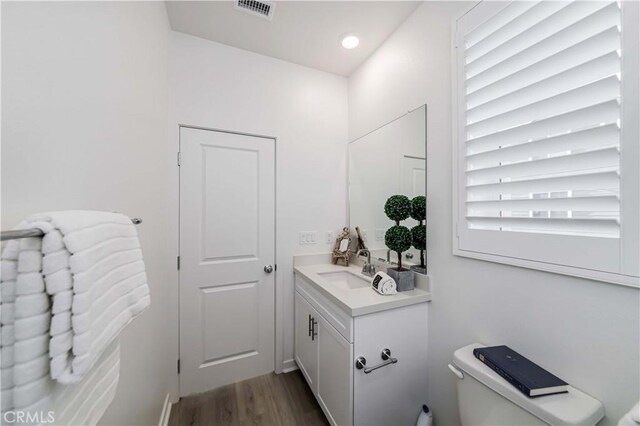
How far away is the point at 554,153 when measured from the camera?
2.90 feet

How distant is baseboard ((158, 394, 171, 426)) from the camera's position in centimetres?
146

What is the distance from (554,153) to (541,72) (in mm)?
322

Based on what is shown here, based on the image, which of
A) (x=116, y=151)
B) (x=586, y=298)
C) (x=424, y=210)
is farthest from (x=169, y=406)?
(x=586, y=298)

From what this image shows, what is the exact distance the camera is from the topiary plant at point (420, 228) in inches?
56.8

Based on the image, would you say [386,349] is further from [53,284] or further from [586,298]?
[53,284]

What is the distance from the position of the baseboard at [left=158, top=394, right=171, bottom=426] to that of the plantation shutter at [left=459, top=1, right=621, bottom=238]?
2.14m

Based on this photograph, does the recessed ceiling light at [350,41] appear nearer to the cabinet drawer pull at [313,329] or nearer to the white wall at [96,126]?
the white wall at [96,126]

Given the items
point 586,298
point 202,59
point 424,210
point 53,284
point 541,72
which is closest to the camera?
point 53,284

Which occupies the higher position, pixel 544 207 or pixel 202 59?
pixel 202 59

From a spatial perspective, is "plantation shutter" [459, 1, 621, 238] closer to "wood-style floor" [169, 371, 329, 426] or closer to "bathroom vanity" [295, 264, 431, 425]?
"bathroom vanity" [295, 264, 431, 425]

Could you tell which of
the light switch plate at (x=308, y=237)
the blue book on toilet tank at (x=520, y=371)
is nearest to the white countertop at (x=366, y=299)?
the blue book on toilet tank at (x=520, y=371)

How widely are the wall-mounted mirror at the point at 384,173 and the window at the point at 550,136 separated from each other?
0.95 ft

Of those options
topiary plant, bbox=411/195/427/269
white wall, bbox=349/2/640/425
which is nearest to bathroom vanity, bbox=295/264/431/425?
white wall, bbox=349/2/640/425

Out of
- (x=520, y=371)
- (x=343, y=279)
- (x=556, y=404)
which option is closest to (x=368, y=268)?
(x=343, y=279)
